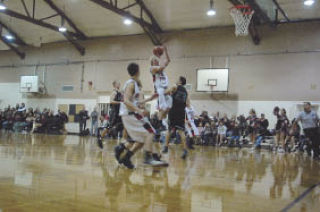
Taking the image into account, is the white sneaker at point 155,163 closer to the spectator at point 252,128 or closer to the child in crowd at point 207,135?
the spectator at point 252,128

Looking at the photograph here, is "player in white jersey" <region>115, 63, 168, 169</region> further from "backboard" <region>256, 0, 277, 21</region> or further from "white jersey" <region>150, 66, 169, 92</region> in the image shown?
"backboard" <region>256, 0, 277, 21</region>

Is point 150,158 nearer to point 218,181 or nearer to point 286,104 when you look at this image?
point 218,181

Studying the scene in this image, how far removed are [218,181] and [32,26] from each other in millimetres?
19362

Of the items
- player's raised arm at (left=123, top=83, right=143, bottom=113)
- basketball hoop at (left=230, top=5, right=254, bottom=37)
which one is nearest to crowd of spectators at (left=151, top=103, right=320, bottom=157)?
basketball hoop at (left=230, top=5, right=254, bottom=37)

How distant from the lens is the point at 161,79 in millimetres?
6102

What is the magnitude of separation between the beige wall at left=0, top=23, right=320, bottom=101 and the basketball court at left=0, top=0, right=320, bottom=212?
57 mm

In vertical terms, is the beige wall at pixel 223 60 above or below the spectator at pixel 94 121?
above

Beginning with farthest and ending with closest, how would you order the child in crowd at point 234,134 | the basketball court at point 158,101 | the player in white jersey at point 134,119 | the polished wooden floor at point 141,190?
the child in crowd at point 234,134 < the player in white jersey at point 134,119 < the basketball court at point 158,101 < the polished wooden floor at point 141,190

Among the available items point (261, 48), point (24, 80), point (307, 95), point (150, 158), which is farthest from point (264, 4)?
point (24, 80)

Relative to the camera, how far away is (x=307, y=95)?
550 inches

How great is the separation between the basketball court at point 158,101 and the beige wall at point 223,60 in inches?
2.3

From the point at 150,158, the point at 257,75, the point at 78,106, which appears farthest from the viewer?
Answer: the point at 78,106

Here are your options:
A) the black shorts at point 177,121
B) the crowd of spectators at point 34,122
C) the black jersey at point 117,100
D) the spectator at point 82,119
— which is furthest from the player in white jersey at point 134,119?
the crowd of spectators at point 34,122

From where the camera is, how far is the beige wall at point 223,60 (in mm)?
14211
